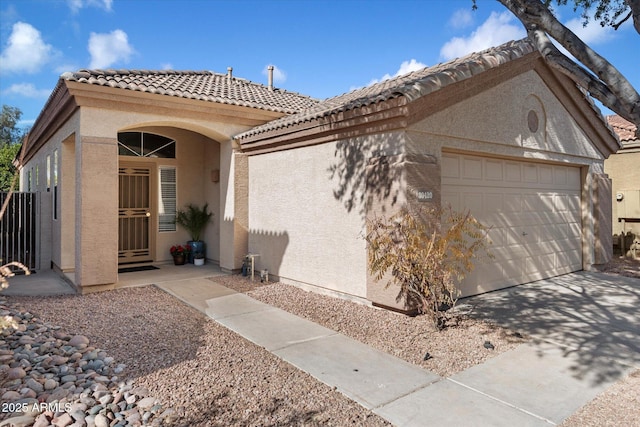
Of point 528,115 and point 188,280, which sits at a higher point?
point 528,115

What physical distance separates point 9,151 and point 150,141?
71.7 feet

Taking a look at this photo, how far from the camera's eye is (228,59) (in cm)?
1559

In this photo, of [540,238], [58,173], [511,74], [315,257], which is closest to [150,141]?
[58,173]

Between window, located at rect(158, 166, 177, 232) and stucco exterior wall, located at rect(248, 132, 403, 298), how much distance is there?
3.34 m

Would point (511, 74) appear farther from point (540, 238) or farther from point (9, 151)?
point (9, 151)

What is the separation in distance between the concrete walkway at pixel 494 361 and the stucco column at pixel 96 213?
2025 millimetres

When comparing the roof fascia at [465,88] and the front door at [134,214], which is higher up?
the roof fascia at [465,88]

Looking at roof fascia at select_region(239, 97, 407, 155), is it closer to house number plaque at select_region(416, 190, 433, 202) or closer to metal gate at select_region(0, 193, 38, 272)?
house number plaque at select_region(416, 190, 433, 202)

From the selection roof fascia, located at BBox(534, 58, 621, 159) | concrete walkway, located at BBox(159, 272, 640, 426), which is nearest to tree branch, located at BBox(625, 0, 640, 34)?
concrete walkway, located at BBox(159, 272, 640, 426)

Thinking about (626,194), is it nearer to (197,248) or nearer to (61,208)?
(197,248)

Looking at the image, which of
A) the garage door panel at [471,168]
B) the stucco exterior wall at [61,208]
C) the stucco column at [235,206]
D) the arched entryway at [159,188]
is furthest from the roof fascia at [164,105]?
the garage door panel at [471,168]

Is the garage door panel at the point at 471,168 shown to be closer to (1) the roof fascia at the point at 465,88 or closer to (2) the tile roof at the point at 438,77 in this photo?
(1) the roof fascia at the point at 465,88

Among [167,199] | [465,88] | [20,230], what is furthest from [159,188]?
[465,88]

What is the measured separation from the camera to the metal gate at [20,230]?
1198 centimetres
